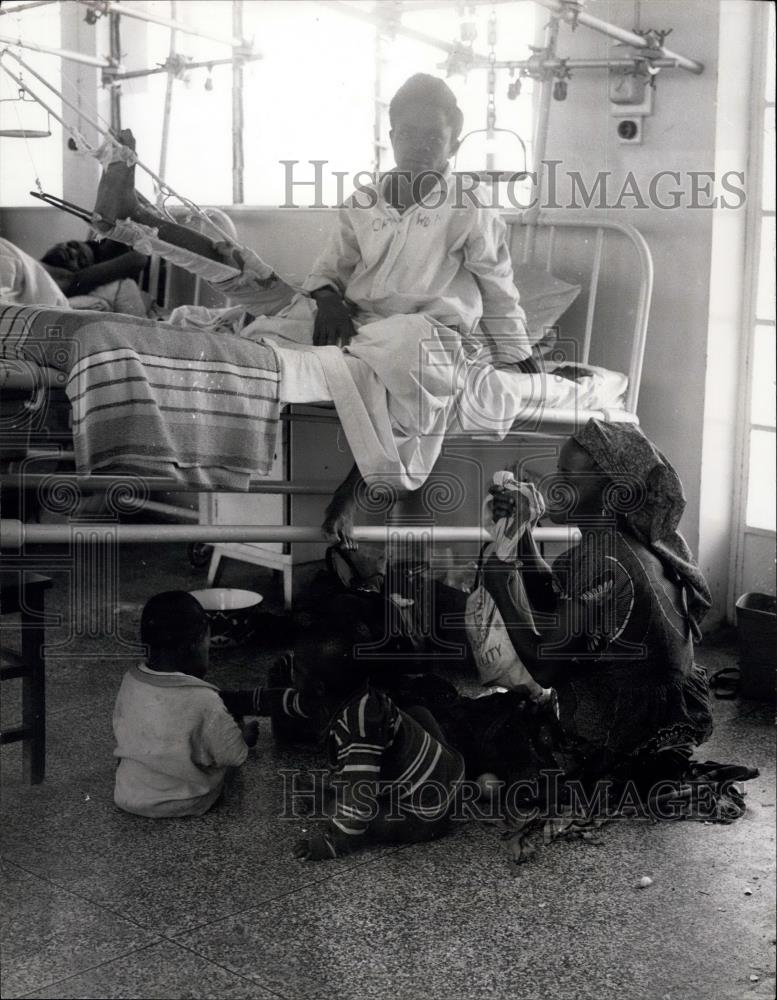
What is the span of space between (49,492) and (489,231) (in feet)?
5.76

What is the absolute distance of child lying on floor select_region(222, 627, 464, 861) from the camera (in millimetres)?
2129

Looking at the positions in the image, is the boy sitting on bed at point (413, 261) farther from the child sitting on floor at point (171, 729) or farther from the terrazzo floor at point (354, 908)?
the terrazzo floor at point (354, 908)

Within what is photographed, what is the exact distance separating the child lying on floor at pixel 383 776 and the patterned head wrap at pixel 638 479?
Result: 0.63 metres


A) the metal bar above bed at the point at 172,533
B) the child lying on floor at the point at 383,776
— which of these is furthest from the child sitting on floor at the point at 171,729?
the child lying on floor at the point at 383,776

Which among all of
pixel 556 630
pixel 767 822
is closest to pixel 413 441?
pixel 556 630

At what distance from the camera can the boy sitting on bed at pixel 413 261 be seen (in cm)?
275

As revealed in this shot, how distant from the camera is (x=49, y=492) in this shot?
12.1ft

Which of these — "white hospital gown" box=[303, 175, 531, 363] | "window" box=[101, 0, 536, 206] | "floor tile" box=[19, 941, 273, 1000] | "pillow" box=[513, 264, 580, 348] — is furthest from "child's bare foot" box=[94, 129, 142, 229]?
"pillow" box=[513, 264, 580, 348]

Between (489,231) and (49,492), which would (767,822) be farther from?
(49,492)

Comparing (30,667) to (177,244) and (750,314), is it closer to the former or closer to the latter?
(177,244)

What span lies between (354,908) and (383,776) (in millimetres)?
332

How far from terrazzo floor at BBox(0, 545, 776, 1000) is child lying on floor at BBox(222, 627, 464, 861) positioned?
0.14 ft

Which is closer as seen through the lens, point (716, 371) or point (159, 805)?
point (159, 805)

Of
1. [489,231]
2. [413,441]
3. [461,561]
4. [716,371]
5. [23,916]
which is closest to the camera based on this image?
[23,916]
